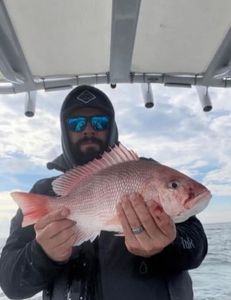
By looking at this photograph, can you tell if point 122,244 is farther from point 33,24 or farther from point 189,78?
point 189,78

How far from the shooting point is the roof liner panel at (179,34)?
3.15m

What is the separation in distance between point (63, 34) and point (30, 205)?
191 centimetres

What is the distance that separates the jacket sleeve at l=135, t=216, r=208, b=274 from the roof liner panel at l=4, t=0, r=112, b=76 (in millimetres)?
1720

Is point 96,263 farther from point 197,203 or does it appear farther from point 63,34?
point 63,34

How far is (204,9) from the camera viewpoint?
10.4 ft

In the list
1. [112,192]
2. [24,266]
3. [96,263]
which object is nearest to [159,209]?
[112,192]

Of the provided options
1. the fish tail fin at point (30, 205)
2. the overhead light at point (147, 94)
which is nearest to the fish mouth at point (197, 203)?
the fish tail fin at point (30, 205)

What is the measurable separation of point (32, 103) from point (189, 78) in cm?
153

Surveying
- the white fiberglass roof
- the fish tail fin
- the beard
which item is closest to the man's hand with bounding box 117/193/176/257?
the fish tail fin

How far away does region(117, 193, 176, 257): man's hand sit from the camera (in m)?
1.76

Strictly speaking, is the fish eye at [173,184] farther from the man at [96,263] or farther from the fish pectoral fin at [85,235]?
the fish pectoral fin at [85,235]

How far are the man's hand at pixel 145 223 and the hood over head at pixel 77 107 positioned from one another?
938 millimetres

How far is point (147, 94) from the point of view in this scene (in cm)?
417

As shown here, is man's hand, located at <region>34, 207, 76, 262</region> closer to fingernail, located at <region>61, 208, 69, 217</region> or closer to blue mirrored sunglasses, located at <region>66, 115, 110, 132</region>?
fingernail, located at <region>61, 208, 69, 217</region>
